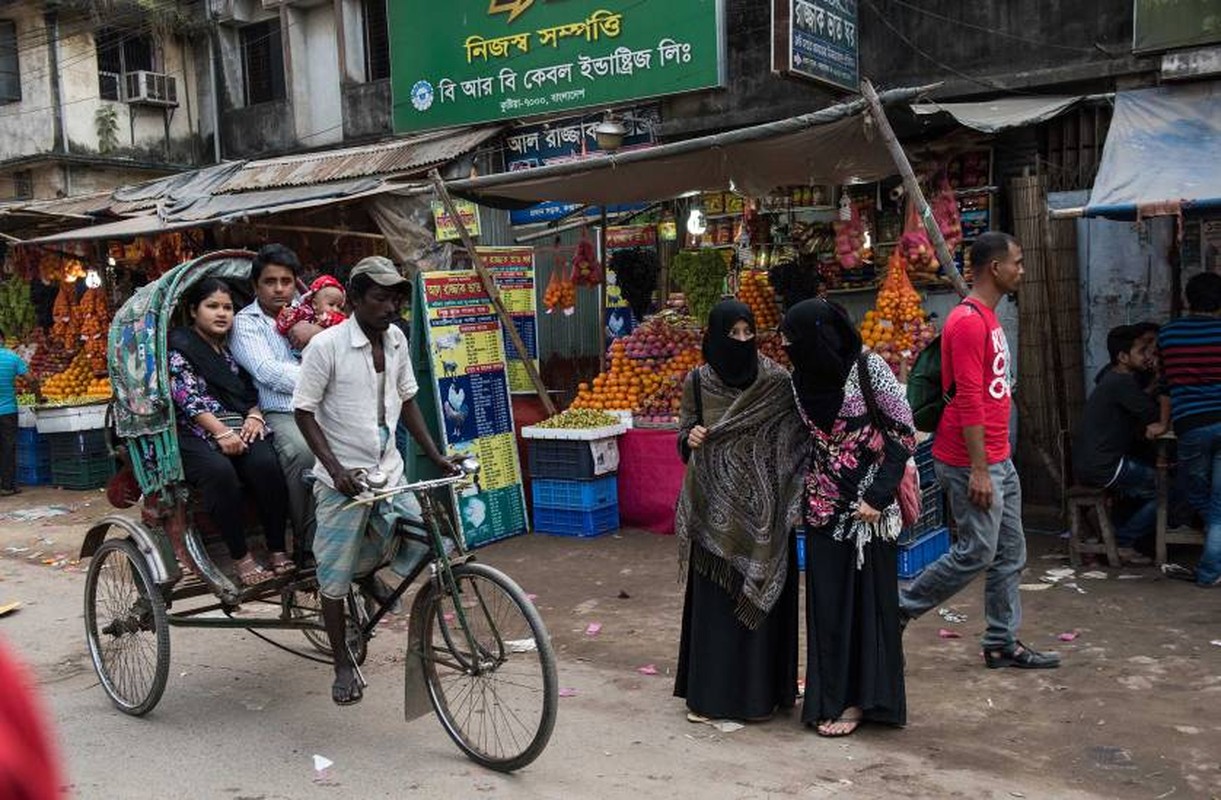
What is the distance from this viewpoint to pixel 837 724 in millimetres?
4449

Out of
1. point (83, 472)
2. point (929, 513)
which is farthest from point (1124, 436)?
point (83, 472)

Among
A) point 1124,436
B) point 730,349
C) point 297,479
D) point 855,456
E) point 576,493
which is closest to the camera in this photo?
point 855,456

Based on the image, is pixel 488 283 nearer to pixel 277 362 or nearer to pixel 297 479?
pixel 277 362

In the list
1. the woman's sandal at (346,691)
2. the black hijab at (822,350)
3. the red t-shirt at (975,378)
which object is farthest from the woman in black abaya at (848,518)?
the woman's sandal at (346,691)

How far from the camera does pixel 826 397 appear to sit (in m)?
4.41

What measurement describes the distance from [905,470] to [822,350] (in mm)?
625

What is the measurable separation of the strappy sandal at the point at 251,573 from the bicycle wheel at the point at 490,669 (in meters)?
0.89

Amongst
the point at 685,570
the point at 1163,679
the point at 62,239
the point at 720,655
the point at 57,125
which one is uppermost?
the point at 57,125

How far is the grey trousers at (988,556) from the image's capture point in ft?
15.9

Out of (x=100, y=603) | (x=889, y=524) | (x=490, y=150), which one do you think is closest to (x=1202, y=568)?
(x=889, y=524)

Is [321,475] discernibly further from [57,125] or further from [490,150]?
[57,125]

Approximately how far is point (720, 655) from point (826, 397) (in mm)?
1204

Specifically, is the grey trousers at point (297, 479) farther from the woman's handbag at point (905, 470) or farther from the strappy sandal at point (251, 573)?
the woman's handbag at point (905, 470)

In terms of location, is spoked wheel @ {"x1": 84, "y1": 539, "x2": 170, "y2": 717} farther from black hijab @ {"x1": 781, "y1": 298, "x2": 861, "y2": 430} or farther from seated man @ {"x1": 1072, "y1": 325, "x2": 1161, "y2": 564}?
seated man @ {"x1": 1072, "y1": 325, "x2": 1161, "y2": 564}
